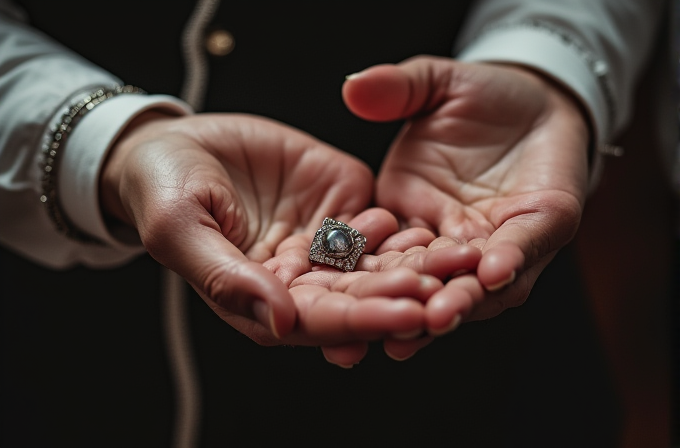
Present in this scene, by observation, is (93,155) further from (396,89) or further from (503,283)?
(503,283)

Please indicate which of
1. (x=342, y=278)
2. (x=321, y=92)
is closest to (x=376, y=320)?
(x=342, y=278)

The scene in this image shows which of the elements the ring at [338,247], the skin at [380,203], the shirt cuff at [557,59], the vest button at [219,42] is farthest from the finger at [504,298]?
the vest button at [219,42]

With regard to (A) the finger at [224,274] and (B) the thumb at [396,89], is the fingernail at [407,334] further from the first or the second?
(B) the thumb at [396,89]

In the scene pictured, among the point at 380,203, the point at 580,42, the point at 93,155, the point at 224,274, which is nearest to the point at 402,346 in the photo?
the point at 224,274

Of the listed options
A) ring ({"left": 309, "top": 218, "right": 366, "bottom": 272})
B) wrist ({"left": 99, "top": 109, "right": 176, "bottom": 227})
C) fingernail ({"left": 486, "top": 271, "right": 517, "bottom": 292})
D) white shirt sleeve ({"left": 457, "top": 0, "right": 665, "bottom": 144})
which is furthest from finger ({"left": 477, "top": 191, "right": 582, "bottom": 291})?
wrist ({"left": 99, "top": 109, "right": 176, "bottom": 227})

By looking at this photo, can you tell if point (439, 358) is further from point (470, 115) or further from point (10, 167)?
point (10, 167)

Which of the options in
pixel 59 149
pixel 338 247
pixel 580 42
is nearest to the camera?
pixel 338 247

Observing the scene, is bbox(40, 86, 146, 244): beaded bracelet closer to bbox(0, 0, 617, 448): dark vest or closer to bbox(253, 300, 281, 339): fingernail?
bbox(0, 0, 617, 448): dark vest
